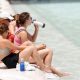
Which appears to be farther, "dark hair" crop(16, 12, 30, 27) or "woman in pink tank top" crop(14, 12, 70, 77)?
"dark hair" crop(16, 12, 30, 27)

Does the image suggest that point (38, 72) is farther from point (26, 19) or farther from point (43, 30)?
point (43, 30)

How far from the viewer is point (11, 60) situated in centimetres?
533

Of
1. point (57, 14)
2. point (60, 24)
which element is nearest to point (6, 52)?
point (60, 24)

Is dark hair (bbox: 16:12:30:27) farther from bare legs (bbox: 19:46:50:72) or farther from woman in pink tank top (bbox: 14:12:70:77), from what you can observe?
bare legs (bbox: 19:46:50:72)

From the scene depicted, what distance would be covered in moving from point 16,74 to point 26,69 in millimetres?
252

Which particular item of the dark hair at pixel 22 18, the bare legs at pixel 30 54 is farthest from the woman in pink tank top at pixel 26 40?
the bare legs at pixel 30 54

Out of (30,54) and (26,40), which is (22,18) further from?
(30,54)

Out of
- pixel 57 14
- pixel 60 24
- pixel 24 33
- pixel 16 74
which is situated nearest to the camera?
pixel 16 74

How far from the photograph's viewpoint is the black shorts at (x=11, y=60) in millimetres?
5327

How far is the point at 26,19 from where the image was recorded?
5832 millimetres

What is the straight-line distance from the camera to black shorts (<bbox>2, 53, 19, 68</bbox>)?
5.33 meters

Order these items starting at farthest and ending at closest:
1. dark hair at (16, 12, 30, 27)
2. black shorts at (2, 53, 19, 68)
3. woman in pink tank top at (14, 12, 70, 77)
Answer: dark hair at (16, 12, 30, 27)
woman in pink tank top at (14, 12, 70, 77)
black shorts at (2, 53, 19, 68)

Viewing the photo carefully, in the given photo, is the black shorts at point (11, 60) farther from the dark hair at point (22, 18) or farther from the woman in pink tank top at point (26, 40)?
the dark hair at point (22, 18)

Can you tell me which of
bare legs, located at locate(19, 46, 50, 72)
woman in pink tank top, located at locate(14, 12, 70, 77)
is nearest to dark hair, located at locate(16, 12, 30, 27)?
woman in pink tank top, located at locate(14, 12, 70, 77)
